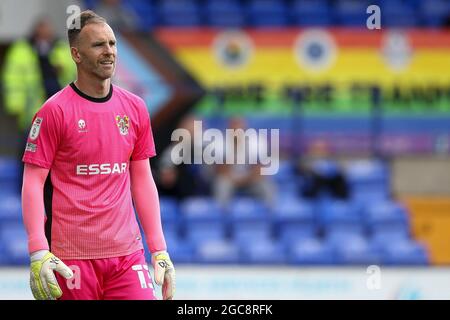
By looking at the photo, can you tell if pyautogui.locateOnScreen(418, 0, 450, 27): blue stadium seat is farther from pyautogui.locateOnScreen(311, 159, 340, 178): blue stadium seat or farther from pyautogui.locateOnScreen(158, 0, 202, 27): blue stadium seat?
pyautogui.locateOnScreen(311, 159, 340, 178): blue stadium seat

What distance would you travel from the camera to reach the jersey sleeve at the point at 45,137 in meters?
4.68

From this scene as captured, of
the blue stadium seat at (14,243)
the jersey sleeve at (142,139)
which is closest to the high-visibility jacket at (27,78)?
the blue stadium seat at (14,243)

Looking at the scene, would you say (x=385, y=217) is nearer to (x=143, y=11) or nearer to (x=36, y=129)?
(x=143, y=11)

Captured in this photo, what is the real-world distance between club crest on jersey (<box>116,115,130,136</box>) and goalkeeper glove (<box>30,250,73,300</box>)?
0.59 meters

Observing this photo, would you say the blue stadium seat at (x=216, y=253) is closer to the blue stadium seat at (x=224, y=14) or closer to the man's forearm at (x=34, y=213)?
the blue stadium seat at (x=224, y=14)

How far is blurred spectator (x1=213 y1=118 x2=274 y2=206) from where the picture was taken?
439 inches

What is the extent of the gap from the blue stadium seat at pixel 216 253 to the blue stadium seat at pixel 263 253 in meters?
0.09

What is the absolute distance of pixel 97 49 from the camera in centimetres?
471

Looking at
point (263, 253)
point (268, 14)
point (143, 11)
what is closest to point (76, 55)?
point (263, 253)

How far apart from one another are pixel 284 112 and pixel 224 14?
6.83 ft

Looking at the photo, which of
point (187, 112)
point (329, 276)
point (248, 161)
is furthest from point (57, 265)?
point (187, 112)

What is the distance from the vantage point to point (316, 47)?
1375 cm

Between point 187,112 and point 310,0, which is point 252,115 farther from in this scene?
point 310,0

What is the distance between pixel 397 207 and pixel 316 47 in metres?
2.78
